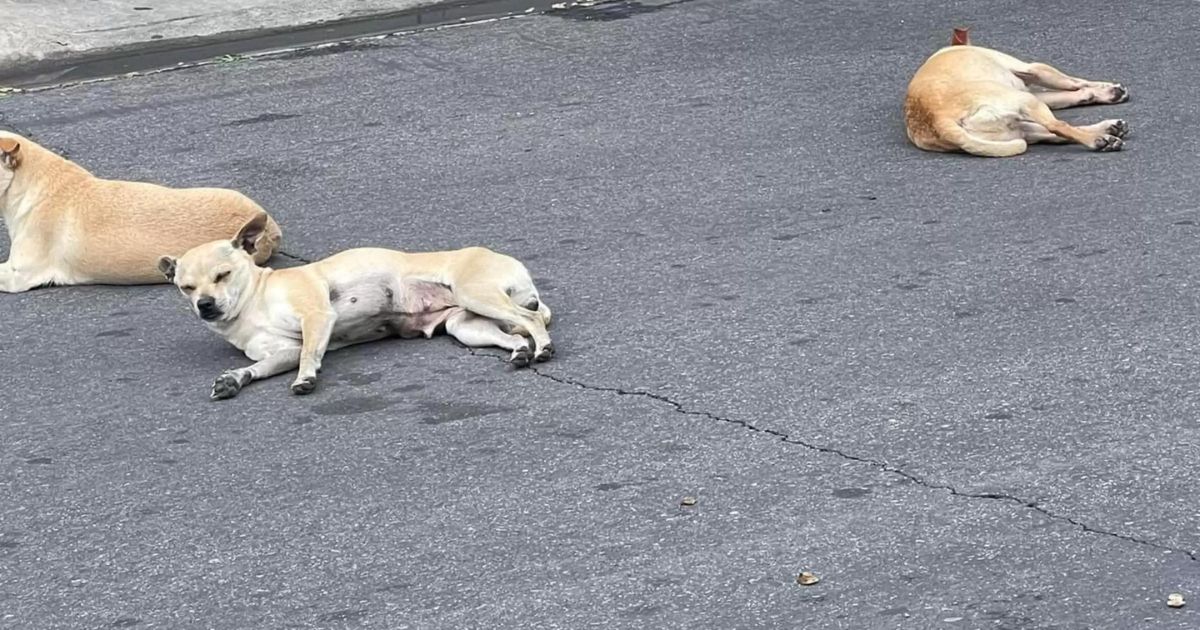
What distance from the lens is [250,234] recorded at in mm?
6965

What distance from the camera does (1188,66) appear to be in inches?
416

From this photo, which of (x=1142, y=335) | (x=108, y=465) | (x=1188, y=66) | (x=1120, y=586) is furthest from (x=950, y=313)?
(x=1188, y=66)

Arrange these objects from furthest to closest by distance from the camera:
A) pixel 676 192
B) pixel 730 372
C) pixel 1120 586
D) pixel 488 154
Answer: pixel 488 154 < pixel 676 192 < pixel 730 372 < pixel 1120 586

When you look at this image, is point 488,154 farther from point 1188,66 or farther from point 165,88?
point 1188,66

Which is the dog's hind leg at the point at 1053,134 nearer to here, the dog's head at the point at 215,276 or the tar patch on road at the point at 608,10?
the tar patch on road at the point at 608,10

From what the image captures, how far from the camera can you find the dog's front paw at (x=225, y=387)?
6363mm

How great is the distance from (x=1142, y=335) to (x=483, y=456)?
8.31 ft

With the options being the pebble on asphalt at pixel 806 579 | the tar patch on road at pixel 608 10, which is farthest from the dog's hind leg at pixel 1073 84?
the pebble on asphalt at pixel 806 579

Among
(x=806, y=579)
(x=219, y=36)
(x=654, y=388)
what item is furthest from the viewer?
(x=219, y=36)

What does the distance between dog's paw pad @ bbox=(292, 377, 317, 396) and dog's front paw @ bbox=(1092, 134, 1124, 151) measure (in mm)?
4485

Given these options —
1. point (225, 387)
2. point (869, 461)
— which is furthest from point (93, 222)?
point (869, 461)

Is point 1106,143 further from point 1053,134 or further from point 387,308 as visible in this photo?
point 387,308

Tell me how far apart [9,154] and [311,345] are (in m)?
2.07

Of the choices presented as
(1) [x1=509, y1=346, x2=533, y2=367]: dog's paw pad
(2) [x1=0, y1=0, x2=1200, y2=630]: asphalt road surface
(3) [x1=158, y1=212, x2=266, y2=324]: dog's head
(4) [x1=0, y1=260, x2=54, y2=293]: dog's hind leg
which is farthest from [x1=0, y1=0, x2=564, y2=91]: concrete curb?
(1) [x1=509, y1=346, x2=533, y2=367]: dog's paw pad
